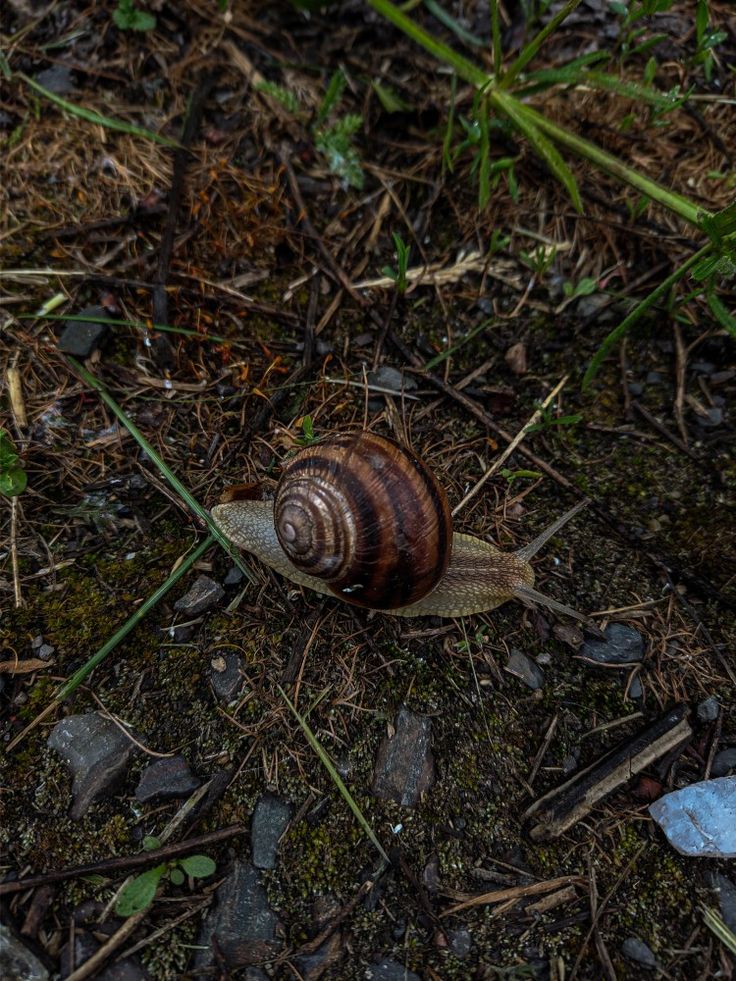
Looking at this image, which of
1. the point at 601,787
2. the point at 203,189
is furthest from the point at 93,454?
the point at 601,787

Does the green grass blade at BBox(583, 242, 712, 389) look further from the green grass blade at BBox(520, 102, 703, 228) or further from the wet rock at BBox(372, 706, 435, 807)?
the wet rock at BBox(372, 706, 435, 807)

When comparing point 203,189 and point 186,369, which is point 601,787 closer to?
point 186,369

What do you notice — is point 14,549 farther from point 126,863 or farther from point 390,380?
point 390,380

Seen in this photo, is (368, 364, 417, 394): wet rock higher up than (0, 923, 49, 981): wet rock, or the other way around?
(368, 364, 417, 394): wet rock

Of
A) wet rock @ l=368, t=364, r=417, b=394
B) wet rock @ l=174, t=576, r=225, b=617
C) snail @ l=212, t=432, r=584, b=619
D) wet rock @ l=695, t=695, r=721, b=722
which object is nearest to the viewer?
snail @ l=212, t=432, r=584, b=619

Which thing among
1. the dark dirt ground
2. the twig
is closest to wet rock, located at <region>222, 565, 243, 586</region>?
the dark dirt ground

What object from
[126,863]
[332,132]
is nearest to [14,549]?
[126,863]
